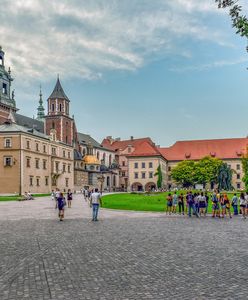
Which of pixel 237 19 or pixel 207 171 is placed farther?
pixel 207 171

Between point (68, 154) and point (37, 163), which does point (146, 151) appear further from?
point (37, 163)

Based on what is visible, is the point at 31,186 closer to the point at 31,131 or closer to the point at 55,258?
the point at 31,131

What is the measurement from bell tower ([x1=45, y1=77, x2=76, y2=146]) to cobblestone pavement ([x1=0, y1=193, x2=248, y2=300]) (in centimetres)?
8187

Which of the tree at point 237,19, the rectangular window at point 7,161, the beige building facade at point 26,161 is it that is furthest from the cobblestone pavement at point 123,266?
the rectangular window at point 7,161

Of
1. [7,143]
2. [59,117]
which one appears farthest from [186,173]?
[7,143]

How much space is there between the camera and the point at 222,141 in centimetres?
11712

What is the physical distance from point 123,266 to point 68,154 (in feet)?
273

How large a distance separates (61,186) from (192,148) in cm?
4581

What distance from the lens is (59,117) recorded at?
98.4m

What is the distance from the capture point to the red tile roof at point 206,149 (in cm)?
11367

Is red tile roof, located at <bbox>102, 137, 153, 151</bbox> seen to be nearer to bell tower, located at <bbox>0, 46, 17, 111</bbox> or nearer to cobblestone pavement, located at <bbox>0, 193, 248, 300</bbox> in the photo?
bell tower, located at <bbox>0, 46, 17, 111</bbox>

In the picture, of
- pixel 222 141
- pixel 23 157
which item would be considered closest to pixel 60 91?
pixel 23 157

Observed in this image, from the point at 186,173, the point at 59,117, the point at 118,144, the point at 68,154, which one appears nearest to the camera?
the point at 68,154

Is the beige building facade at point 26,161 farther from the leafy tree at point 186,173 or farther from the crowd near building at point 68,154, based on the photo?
the leafy tree at point 186,173
